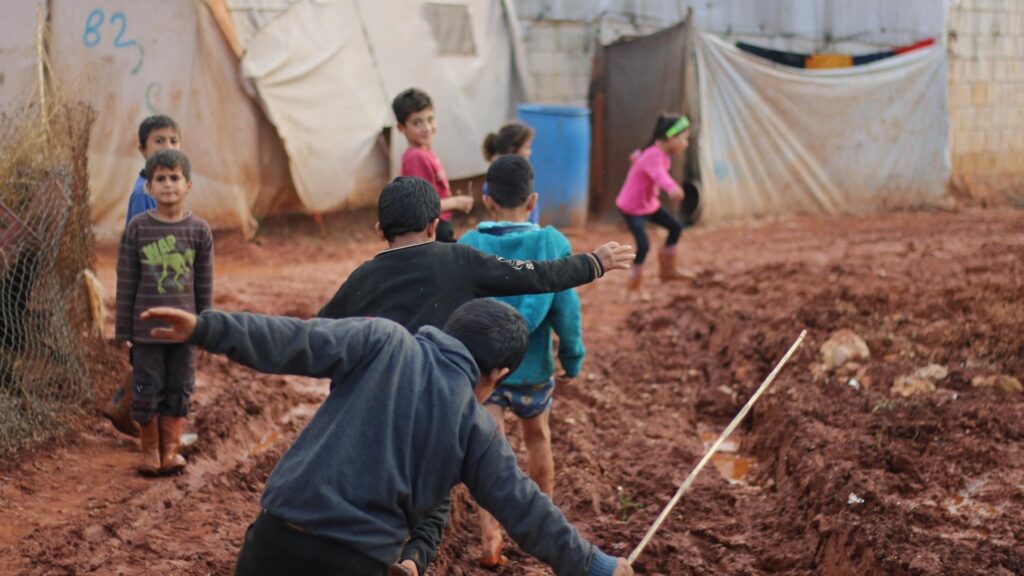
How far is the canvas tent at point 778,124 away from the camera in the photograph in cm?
1275

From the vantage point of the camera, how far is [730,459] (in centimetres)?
594

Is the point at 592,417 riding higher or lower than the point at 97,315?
lower

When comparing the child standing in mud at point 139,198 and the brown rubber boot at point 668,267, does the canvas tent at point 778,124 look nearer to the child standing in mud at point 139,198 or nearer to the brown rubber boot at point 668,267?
the brown rubber boot at point 668,267

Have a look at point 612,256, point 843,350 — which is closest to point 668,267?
point 843,350

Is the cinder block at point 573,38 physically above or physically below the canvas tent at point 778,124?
above

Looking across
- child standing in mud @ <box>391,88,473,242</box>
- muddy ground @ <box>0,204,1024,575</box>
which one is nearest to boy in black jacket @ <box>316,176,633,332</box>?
muddy ground @ <box>0,204,1024,575</box>

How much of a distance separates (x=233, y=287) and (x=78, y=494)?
4.38 metres

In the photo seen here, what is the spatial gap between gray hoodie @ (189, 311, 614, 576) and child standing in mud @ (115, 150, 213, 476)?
94.6 inches

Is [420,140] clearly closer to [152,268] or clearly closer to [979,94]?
[152,268]

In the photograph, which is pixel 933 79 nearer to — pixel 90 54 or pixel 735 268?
pixel 735 268

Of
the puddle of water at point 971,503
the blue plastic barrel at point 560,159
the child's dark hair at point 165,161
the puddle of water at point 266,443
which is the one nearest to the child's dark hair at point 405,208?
the child's dark hair at point 165,161

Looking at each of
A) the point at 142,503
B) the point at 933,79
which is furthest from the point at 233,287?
the point at 933,79

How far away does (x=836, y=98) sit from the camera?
45.4 feet

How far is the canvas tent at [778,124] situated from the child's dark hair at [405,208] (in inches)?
372
